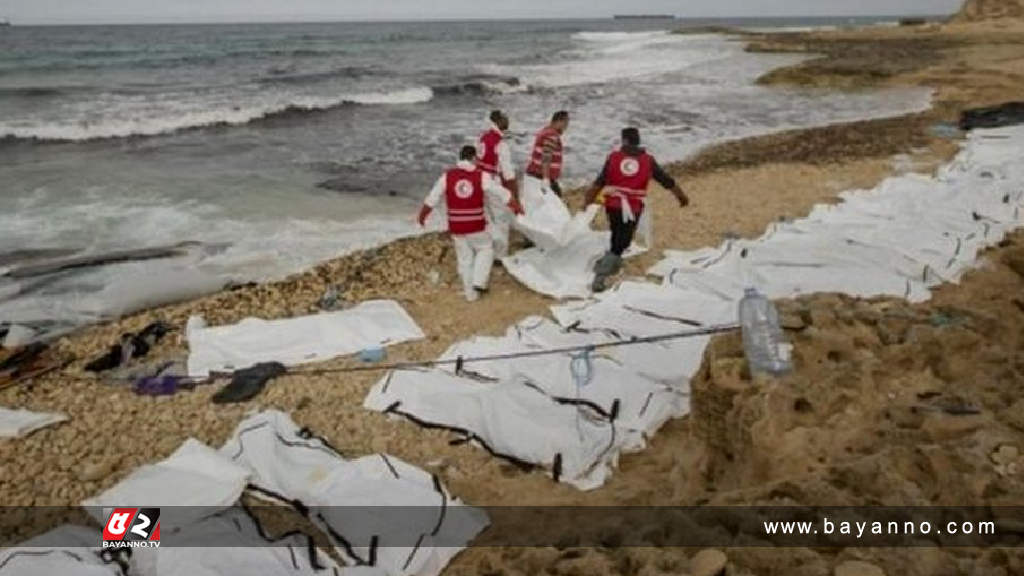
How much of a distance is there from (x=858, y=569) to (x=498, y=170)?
17.9 feet

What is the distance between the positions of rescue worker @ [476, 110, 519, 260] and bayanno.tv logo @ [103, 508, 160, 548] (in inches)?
160

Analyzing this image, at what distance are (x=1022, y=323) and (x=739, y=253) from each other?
275 centimetres

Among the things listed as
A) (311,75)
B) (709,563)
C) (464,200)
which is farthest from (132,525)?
(311,75)

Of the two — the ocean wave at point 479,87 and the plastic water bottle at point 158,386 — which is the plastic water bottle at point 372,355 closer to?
the plastic water bottle at point 158,386

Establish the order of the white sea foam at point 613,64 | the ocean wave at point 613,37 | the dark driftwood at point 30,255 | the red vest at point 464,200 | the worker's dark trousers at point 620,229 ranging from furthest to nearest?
the ocean wave at point 613,37, the white sea foam at point 613,64, the dark driftwood at point 30,255, the worker's dark trousers at point 620,229, the red vest at point 464,200

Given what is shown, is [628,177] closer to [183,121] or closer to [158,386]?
[158,386]

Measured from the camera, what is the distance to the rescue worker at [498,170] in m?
6.86

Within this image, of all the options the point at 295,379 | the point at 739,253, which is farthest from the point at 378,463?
the point at 739,253

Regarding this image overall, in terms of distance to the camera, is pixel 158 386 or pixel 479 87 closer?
pixel 158 386

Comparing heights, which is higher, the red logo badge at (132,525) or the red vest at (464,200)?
the red vest at (464,200)

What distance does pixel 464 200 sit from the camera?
6266mm

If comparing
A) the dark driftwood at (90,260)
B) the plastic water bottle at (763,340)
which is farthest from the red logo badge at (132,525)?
the dark driftwood at (90,260)

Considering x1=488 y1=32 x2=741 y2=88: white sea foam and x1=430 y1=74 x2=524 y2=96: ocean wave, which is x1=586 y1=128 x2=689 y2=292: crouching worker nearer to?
x1=430 y1=74 x2=524 y2=96: ocean wave

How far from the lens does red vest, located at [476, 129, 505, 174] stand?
23.1ft
